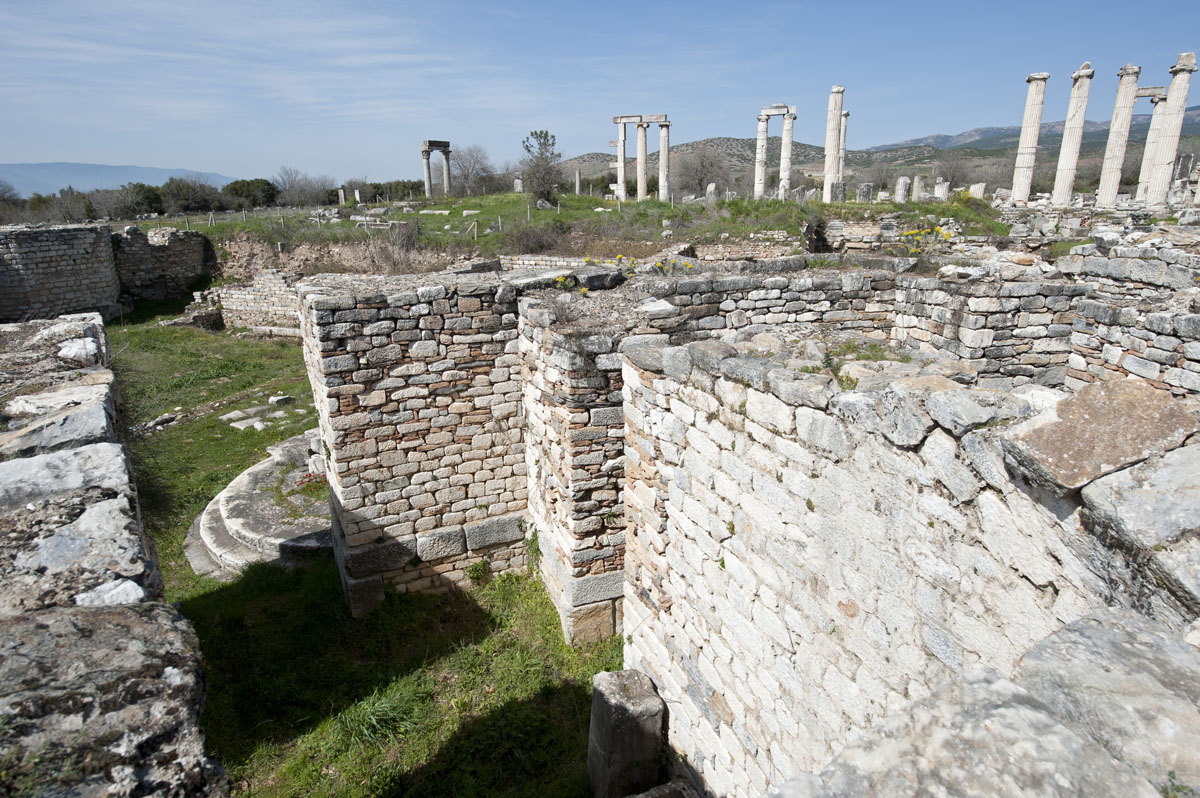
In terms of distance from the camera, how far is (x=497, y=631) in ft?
21.4

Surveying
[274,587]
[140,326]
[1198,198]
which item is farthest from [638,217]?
[1198,198]

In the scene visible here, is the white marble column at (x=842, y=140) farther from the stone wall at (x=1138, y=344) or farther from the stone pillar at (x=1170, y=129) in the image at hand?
the stone wall at (x=1138, y=344)

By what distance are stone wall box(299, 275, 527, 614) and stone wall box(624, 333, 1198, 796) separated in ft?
6.95

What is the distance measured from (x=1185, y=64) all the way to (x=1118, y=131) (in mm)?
2776

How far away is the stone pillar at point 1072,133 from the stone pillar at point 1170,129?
287 centimetres

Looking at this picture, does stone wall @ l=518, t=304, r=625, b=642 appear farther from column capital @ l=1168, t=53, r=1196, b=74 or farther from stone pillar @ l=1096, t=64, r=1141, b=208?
column capital @ l=1168, t=53, r=1196, b=74

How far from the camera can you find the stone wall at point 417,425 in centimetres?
596

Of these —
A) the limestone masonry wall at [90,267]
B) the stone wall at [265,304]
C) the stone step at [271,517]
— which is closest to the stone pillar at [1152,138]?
the stone step at [271,517]

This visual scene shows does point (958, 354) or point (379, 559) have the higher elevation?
point (958, 354)

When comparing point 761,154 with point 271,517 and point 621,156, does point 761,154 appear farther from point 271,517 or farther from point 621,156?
point 271,517

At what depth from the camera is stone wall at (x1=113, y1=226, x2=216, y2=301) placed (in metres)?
23.6

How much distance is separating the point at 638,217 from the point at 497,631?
1983 centimetres

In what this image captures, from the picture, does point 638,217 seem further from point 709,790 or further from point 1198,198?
point 1198,198

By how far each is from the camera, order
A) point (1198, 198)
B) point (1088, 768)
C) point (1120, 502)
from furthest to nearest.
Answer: point (1198, 198)
point (1120, 502)
point (1088, 768)
